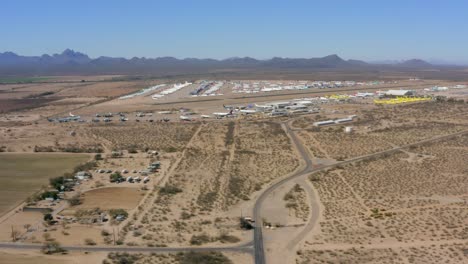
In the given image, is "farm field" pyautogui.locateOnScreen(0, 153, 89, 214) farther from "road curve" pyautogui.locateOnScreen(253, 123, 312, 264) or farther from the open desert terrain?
"road curve" pyautogui.locateOnScreen(253, 123, 312, 264)

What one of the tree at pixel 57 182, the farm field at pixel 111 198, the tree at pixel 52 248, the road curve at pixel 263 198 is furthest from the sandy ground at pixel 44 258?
the tree at pixel 57 182

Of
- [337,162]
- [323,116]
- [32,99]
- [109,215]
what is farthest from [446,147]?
[32,99]

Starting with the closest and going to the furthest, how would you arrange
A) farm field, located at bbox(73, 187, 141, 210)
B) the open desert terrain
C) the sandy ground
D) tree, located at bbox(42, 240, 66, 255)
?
the sandy ground < tree, located at bbox(42, 240, 66, 255) < the open desert terrain < farm field, located at bbox(73, 187, 141, 210)

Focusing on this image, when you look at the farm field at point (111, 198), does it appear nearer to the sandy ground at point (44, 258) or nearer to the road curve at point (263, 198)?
the sandy ground at point (44, 258)

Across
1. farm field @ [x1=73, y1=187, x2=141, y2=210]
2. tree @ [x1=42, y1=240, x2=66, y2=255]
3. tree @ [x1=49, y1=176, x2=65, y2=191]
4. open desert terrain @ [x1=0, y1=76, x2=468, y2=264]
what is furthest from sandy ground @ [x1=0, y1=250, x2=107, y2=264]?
tree @ [x1=49, y1=176, x2=65, y2=191]

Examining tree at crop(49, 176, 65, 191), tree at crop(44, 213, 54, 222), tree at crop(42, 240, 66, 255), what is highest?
tree at crop(49, 176, 65, 191)

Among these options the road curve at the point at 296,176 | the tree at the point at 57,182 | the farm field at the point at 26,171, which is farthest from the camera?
the tree at the point at 57,182

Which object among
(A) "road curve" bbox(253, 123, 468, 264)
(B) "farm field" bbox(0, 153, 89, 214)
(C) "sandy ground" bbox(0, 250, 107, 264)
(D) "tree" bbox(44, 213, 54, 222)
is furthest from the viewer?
(B) "farm field" bbox(0, 153, 89, 214)

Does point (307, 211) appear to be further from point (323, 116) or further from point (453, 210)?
point (323, 116)
